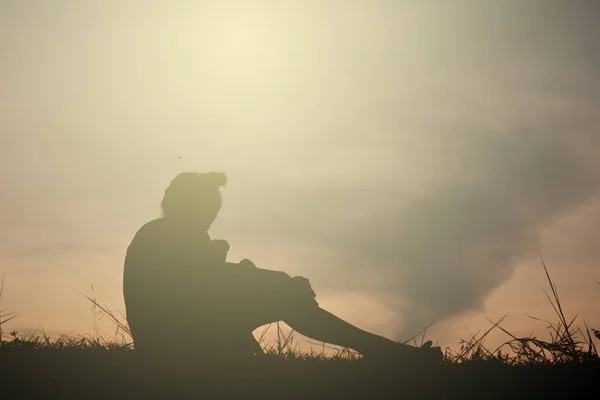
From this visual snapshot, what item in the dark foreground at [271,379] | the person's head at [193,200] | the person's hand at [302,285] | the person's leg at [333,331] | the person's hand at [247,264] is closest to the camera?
the dark foreground at [271,379]

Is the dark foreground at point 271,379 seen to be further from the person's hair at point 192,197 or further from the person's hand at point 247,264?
the person's hair at point 192,197

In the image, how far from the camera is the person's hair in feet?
25.5

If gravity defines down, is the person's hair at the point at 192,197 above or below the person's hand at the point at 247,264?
above

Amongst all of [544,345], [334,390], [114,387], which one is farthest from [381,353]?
[114,387]

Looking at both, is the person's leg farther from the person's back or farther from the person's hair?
the person's hair

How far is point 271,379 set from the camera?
6621 millimetres

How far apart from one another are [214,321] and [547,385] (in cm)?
384

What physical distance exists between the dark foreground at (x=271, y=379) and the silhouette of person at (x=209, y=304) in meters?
Answer: 0.28

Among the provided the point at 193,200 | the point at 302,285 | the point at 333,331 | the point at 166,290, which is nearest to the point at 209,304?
the point at 166,290

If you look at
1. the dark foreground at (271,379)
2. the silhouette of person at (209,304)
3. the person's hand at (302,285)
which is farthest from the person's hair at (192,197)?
the dark foreground at (271,379)

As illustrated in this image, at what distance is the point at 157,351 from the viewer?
7195 millimetres

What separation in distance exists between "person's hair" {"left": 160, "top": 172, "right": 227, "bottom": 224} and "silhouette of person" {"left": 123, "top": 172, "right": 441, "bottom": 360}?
0.39m

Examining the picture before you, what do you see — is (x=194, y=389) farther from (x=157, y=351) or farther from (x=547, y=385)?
(x=547, y=385)

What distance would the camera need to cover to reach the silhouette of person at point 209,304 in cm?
717
